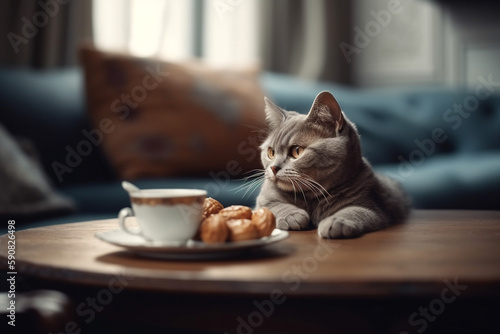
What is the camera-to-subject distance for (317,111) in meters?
1.01

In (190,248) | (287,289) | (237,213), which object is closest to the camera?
(287,289)

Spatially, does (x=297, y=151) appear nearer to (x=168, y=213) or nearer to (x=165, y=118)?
(x=168, y=213)

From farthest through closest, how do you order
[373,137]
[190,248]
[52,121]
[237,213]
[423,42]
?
[423,42] → [373,137] → [52,121] → [237,213] → [190,248]

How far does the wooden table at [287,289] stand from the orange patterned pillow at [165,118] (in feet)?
3.86

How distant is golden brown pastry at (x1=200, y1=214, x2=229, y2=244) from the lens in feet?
2.35

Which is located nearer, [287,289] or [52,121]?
[287,289]

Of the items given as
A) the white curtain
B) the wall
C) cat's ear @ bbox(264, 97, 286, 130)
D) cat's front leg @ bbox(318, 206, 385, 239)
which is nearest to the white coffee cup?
cat's front leg @ bbox(318, 206, 385, 239)

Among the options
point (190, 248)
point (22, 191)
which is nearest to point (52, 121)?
point (22, 191)

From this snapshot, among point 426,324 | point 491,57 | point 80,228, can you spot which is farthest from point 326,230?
point 491,57

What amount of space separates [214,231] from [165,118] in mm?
1281

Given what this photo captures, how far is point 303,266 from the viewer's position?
0.64 metres

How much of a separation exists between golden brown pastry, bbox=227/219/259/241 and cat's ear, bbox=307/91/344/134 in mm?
333

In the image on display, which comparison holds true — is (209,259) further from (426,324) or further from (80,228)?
(80,228)

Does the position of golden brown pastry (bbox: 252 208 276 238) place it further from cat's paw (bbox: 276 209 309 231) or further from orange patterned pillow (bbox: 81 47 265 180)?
orange patterned pillow (bbox: 81 47 265 180)
